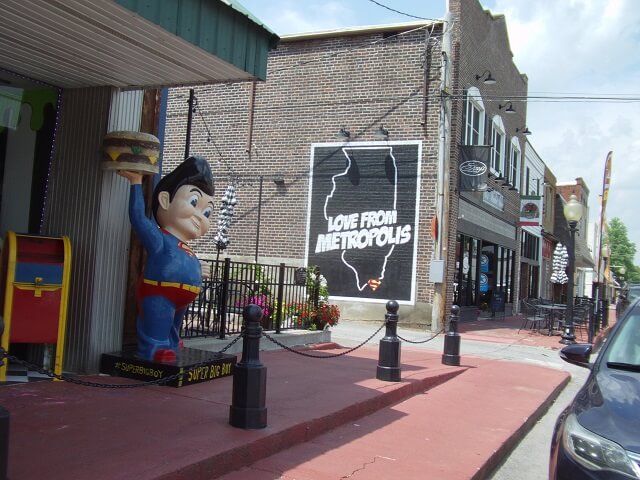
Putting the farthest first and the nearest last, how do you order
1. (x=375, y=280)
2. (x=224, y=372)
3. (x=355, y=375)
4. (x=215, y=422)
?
1. (x=375, y=280)
2. (x=355, y=375)
3. (x=224, y=372)
4. (x=215, y=422)

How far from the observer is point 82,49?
538cm

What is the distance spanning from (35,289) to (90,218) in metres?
0.97

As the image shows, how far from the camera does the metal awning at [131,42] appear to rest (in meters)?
4.64

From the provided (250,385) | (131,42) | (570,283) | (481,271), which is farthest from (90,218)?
Result: (481,271)

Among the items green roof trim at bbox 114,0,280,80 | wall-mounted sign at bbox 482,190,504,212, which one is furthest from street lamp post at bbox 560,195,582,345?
green roof trim at bbox 114,0,280,80

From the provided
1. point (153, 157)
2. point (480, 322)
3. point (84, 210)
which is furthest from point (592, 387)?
point (480, 322)

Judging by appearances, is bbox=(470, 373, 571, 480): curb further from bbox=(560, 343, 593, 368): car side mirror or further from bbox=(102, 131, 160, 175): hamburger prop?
bbox=(102, 131, 160, 175): hamburger prop

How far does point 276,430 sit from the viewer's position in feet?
16.2

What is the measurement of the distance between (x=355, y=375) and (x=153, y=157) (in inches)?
153

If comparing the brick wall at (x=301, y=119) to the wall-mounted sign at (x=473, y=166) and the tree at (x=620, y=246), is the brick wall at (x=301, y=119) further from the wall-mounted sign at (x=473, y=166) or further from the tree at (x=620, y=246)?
the tree at (x=620, y=246)

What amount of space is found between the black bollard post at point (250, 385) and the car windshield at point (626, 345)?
104 inches

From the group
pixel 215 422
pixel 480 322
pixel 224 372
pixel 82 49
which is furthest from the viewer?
pixel 480 322

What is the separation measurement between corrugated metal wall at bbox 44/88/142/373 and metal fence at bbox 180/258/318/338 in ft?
5.03

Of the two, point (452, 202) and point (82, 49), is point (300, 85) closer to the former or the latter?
point (452, 202)
